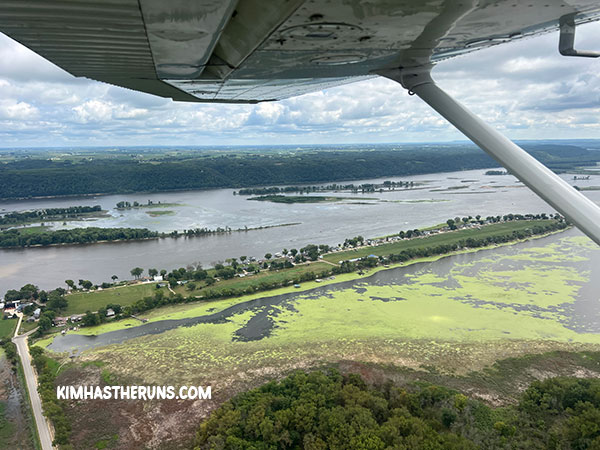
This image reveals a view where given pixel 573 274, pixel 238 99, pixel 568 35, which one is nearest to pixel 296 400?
pixel 238 99

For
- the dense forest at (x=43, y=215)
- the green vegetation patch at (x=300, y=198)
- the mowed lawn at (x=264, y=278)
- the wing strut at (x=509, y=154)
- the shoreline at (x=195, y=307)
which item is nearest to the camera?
the wing strut at (x=509, y=154)

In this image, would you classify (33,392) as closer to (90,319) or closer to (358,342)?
(90,319)

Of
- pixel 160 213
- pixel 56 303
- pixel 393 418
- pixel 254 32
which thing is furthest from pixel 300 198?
pixel 254 32

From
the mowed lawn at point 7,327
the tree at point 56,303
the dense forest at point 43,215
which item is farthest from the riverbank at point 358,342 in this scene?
the dense forest at point 43,215

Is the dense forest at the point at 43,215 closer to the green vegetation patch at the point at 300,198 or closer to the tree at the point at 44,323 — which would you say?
the green vegetation patch at the point at 300,198

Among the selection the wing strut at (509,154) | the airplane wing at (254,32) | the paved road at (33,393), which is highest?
the airplane wing at (254,32)

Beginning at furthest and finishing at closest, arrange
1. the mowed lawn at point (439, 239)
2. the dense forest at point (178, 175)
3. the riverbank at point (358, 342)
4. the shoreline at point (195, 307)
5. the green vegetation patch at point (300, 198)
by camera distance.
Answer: the dense forest at point (178, 175), the green vegetation patch at point (300, 198), the mowed lawn at point (439, 239), the shoreline at point (195, 307), the riverbank at point (358, 342)

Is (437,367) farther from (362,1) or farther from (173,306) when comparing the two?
(362,1)
